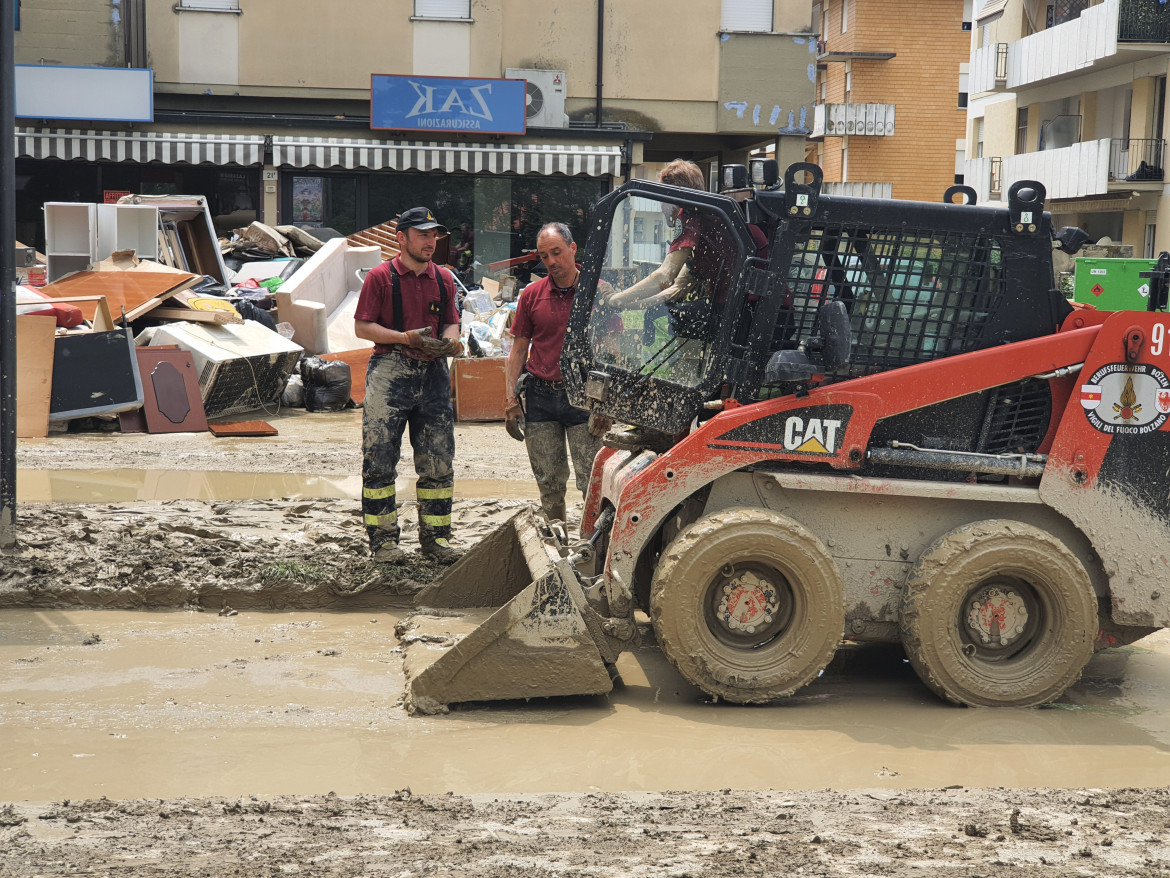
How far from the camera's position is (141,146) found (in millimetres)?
19953

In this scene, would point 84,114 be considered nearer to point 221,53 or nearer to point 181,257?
point 221,53

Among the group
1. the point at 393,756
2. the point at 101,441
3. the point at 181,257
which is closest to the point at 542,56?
the point at 181,257

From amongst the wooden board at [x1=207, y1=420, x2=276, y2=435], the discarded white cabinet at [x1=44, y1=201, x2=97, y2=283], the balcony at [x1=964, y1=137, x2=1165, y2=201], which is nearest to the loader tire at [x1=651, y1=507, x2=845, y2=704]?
the wooden board at [x1=207, y1=420, x2=276, y2=435]

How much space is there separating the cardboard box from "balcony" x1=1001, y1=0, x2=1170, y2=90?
20.0 meters

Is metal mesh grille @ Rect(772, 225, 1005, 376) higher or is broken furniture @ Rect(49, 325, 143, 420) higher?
metal mesh grille @ Rect(772, 225, 1005, 376)

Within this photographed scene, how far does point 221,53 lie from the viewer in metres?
20.9

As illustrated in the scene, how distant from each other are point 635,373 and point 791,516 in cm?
87

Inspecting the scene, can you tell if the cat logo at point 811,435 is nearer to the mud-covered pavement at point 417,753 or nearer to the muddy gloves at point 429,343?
the mud-covered pavement at point 417,753

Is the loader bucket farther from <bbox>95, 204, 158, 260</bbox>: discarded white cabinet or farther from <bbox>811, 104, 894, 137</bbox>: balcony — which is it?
<bbox>811, 104, 894, 137</bbox>: balcony

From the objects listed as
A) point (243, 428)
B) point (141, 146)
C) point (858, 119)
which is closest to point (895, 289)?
point (243, 428)

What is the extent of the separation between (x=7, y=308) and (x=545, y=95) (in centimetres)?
1622

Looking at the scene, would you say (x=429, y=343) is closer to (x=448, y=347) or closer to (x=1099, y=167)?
(x=448, y=347)

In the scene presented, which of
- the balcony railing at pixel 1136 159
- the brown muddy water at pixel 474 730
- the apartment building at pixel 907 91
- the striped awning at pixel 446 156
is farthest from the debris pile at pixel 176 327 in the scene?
the apartment building at pixel 907 91

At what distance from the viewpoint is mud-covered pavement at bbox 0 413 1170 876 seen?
11.0ft
